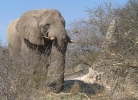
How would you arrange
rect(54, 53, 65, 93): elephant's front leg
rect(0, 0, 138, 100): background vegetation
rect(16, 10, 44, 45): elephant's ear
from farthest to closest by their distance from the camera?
1. rect(16, 10, 44, 45): elephant's ear
2. rect(54, 53, 65, 93): elephant's front leg
3. rect(0, 0, 138, 100): background vegetation

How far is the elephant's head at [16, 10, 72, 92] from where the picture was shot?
454 inches

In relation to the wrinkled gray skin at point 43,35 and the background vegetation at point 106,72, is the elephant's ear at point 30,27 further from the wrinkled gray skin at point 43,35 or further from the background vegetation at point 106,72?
the background vegetation at point 106,72

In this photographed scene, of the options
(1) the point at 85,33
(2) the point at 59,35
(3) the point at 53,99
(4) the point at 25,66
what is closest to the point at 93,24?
(1) the point at 85,33

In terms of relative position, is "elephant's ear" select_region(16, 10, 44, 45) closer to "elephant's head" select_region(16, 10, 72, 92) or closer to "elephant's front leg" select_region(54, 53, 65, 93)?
"elephant's head" select_region(16, 10, 72, 92)

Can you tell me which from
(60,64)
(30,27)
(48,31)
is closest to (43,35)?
(48,31)

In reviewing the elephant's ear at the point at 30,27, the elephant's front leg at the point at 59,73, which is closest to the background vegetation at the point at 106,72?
the elephant's front leg at the point at 59,73

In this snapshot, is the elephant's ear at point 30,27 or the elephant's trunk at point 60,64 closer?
the elephant's trunk at point 60,64

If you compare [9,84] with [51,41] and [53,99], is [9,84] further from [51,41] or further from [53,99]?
[51,41]

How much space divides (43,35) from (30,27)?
2.76ft

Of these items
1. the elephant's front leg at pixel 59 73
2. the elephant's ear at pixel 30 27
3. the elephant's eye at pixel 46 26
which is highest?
the elephant's eye at pixel 46 26

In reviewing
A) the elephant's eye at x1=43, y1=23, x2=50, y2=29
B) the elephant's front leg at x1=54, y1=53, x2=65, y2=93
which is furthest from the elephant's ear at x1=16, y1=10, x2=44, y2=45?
the elephant's front leg at x1=54, y1=53, x2=65, y2=93

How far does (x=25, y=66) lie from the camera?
7.69 m

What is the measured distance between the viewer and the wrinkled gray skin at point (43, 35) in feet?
38.1

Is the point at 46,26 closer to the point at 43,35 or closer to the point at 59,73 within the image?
the point at 43,35
